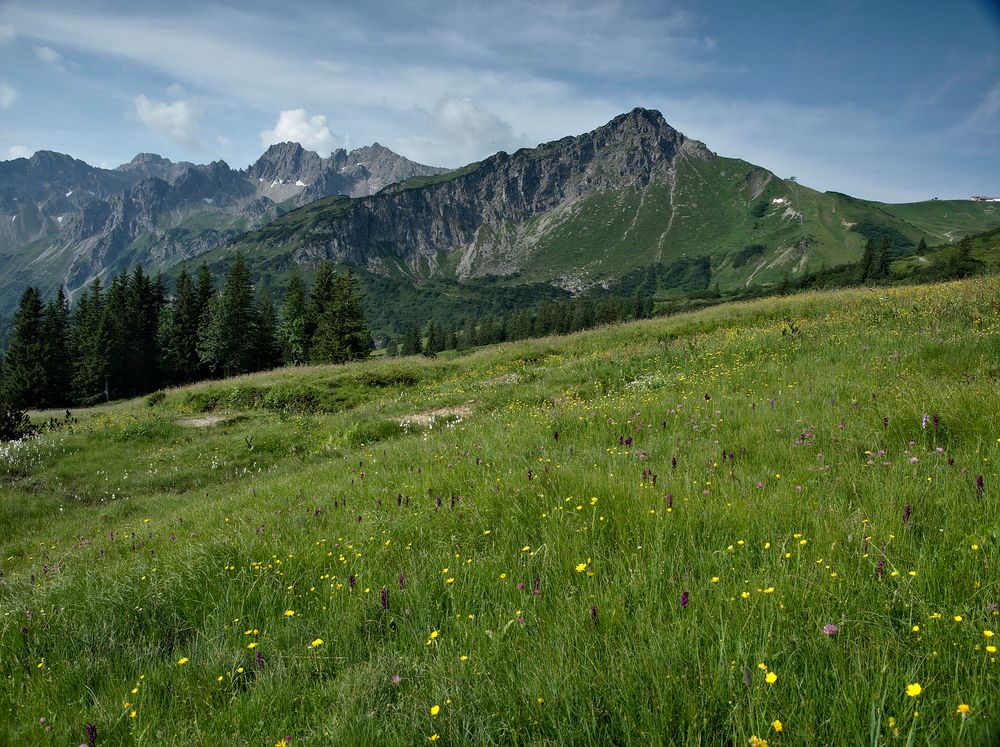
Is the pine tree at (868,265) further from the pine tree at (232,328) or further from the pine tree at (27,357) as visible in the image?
the pine tree at (27,357)

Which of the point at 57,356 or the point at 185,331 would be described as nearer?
the point at 57,356

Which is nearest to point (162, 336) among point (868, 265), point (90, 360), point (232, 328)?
point (90, 360)

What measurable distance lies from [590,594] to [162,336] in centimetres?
7504

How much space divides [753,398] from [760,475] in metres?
3.52

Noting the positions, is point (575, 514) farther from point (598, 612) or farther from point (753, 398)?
point (753, 398)

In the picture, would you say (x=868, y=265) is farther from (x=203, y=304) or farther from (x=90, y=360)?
(x=90, y=360)

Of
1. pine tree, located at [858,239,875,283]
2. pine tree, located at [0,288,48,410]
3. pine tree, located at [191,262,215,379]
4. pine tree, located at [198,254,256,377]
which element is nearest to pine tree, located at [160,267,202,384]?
pine tree, located at [191,262,215,379]

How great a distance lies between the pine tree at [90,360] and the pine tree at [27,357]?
3336 millimetres

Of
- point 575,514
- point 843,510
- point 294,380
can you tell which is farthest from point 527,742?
point 294,380

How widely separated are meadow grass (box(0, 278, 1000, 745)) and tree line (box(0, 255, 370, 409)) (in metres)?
50.4

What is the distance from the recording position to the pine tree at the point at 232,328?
56.1 m

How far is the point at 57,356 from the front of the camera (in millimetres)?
60469

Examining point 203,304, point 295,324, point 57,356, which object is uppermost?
point 203,304

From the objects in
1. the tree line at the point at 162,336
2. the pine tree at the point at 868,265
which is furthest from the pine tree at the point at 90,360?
the pine tree at the point at 868,265
